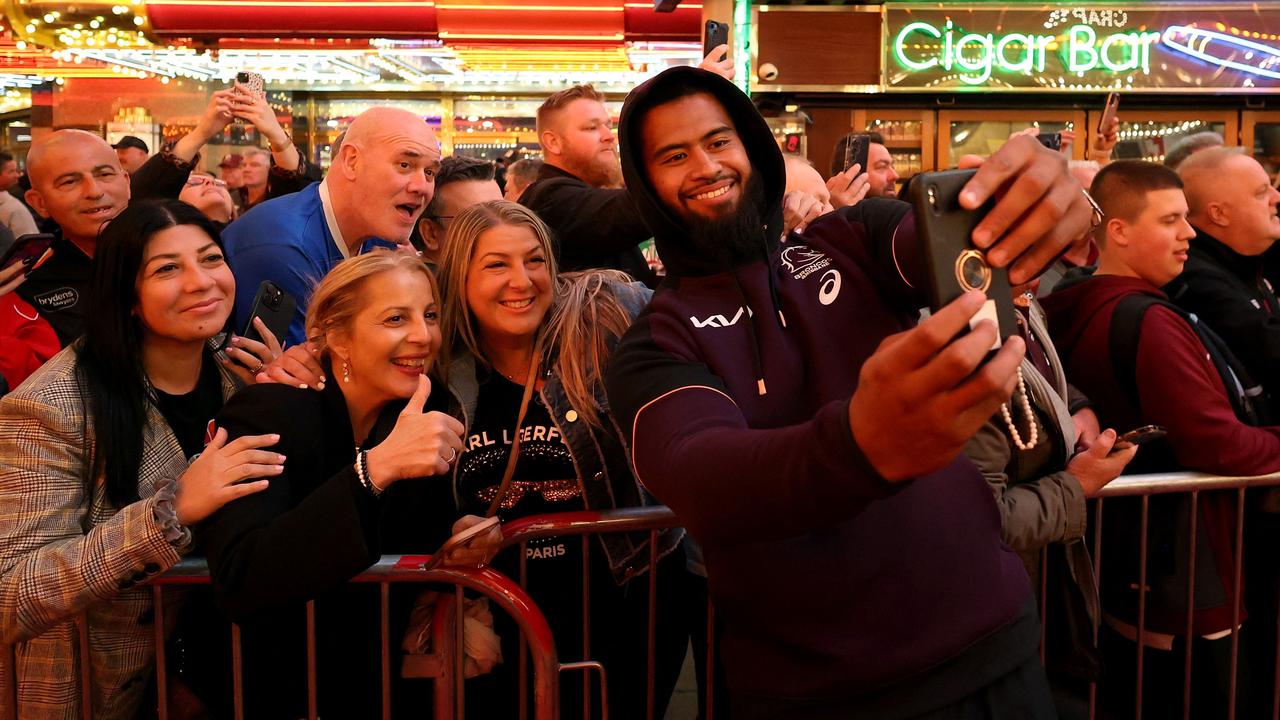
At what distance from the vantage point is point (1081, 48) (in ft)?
23.9

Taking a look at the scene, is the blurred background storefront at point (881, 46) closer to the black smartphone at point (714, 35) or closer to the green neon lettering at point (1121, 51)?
the green neon lettering at point (1121, 51)

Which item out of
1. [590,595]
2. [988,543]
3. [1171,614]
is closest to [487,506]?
[590,595]

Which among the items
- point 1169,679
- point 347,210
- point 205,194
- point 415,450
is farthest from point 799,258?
point 205,194

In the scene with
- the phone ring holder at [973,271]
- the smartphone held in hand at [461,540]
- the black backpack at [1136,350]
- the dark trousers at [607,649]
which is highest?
the phone ring holder at [973,271]

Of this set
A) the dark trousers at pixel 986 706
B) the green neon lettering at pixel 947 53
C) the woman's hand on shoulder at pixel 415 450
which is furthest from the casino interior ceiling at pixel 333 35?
the dark trousers at pixel 986 706

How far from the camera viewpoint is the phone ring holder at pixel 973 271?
1.03 m

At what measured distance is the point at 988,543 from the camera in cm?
162

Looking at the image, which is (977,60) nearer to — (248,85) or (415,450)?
(248,85)

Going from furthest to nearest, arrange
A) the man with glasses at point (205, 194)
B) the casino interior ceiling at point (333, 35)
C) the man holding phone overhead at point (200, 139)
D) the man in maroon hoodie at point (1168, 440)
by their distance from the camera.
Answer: the casino interior ceiling at point (333, 35)
the man with glasses at point (205, 194)
the man holding phone overhead at point (200, 139)
the man in maroon hoodie at point (1168, 440)

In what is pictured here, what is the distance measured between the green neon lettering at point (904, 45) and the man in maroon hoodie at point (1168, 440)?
15.2ft

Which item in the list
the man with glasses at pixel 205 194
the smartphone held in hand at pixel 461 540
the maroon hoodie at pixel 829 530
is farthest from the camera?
the man with glasses at pixel 205 194

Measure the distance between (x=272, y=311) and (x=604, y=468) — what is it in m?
1.02

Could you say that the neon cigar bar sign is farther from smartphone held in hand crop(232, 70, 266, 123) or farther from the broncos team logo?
the broncos team logo

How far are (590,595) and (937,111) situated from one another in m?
6.05
